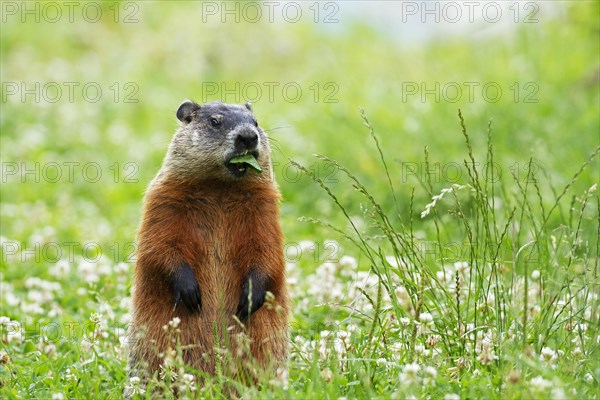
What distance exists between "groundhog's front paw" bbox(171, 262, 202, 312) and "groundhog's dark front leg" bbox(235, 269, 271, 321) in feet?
0.70

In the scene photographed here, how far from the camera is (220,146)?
4777 millimetres

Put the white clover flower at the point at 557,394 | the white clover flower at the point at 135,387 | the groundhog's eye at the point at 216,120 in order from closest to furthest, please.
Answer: the white clover flower at the point at 557,394, the white clover flower at the point at 135,387, the groundhog's eye at the point at 216,120

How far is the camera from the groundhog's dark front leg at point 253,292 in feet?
14.5

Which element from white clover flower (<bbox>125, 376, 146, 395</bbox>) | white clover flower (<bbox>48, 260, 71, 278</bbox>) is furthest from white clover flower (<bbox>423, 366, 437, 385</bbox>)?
white clover flower (<bbox>48, 260, 71, 278</bbox>)

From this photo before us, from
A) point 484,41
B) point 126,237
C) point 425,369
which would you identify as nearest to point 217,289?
point 425,369

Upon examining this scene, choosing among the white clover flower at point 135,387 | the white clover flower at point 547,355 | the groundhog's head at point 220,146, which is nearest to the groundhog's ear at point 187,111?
the groundhog's head at point 220,146

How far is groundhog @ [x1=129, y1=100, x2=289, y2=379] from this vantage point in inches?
173

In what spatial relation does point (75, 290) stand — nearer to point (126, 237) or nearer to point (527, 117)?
point (126, 237)

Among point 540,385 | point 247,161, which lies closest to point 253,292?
point 247,161

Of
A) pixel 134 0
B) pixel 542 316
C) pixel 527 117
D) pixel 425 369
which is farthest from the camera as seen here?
pixel 134 0

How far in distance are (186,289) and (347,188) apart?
4478 millimetres

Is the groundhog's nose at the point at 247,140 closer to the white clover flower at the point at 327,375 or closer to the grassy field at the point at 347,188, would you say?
the grassy field at the point at 347,188

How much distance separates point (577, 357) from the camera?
3941mm

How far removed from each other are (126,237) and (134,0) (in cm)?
813
